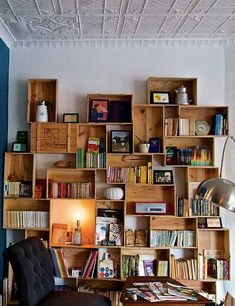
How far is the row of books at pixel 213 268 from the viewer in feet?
12.7

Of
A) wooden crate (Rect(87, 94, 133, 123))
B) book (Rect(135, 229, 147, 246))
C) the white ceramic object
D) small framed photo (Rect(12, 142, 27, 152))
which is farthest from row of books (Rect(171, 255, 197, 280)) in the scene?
small framed photo (Rect(12, 142, 27, 152))

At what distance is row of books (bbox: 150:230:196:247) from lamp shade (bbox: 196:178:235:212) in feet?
5.60

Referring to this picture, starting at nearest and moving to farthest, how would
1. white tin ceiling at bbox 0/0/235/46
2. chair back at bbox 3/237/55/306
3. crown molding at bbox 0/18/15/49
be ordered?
1. chair back at bbox 3/237/55/306
2. white tin ceiling at bbox 0/0/235/46
3. crown molding at bbox 0/18/15/49

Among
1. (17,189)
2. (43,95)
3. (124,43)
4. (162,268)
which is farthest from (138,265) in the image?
(124,43)

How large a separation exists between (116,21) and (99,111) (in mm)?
977

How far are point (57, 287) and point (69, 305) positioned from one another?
3.97 feet

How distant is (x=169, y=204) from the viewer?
4078 mm

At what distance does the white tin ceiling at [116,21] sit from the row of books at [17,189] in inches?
64.1

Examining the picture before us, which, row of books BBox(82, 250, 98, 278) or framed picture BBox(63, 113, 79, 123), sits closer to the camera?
row of books BBox(82, 250, 98, 278)

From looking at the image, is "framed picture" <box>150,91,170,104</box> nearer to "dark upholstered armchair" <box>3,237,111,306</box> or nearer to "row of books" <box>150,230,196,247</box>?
"row of books" <box>150,230,196,247</box>

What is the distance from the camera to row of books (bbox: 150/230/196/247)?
12.9 ft

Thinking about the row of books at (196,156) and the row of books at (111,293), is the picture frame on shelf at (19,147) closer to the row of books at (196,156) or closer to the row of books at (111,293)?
the row of books at (111,293)

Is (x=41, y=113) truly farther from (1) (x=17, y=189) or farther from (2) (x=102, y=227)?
(2) (x=102, y=227)

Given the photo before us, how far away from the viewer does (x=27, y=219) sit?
3959 mm
